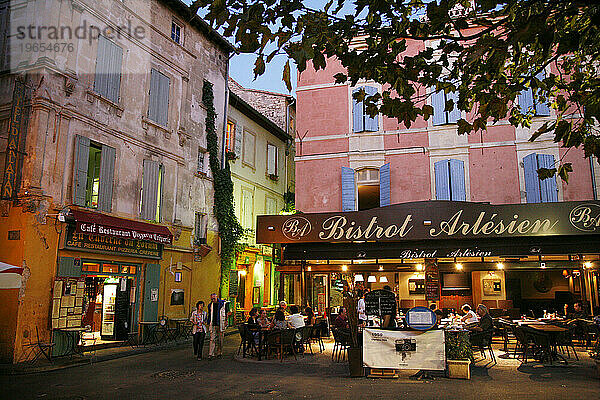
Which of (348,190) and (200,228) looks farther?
(200,228)

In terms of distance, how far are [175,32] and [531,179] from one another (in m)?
13.8

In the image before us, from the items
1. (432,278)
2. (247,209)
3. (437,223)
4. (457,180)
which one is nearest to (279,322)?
(437,223)

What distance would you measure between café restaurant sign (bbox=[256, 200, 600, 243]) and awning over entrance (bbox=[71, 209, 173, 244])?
3148 millimetres

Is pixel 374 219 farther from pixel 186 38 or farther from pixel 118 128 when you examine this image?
pixel 186 38

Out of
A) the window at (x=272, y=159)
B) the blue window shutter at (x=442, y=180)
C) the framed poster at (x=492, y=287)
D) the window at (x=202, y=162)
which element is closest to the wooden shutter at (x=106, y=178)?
the window at (x=202, y=162)

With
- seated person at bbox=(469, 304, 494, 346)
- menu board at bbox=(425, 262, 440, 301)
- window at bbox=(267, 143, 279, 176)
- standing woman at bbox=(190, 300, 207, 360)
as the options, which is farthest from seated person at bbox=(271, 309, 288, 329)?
window at bbox=(267, 143, 279, 176)

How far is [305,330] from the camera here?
12.9 metres

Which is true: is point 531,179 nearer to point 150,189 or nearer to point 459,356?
point 459,356

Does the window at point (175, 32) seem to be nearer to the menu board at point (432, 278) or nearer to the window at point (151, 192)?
the window at point (151, 192)

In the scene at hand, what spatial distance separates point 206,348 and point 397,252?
6.62m

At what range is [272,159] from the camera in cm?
2678

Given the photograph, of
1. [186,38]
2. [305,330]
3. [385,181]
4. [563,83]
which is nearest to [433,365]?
[305,330]

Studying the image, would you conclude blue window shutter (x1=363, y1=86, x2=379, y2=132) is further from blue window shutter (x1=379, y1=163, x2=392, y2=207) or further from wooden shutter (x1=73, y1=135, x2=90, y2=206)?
wooden shutter (x1=73, y1=135, x2=90, y2=206)

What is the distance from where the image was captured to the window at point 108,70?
579 inches
